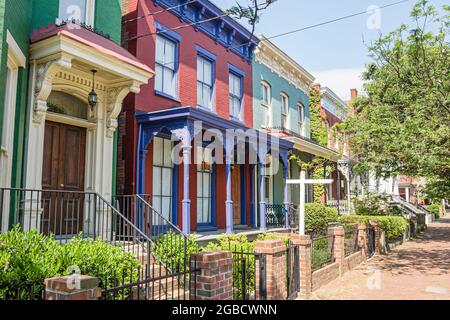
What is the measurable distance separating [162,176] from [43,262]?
681 cm

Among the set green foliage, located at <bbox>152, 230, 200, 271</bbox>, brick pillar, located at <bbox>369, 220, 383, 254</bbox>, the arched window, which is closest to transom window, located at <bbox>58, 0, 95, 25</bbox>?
green foliage, located at <bbox>152, 230, 200, 271</bbox>

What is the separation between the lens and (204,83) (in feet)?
43.2

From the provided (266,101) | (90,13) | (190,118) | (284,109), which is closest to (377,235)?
(266,101)

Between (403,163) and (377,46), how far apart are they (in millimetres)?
4007

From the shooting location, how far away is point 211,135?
460 inches

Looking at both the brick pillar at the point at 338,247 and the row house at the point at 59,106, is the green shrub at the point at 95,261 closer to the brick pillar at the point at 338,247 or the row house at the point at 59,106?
the row house at the point at 59,106

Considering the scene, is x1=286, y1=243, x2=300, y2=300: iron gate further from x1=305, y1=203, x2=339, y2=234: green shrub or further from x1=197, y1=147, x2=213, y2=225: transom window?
x1=305, y1=203, x2=339, y2=234: green shrub

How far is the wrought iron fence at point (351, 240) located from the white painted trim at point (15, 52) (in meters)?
8.67

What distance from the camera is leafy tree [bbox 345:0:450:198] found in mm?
11445

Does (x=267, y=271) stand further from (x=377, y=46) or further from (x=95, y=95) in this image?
(x=377, y=46)

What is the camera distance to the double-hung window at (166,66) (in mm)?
11344

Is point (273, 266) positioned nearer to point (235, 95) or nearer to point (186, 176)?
point (186, 176)
